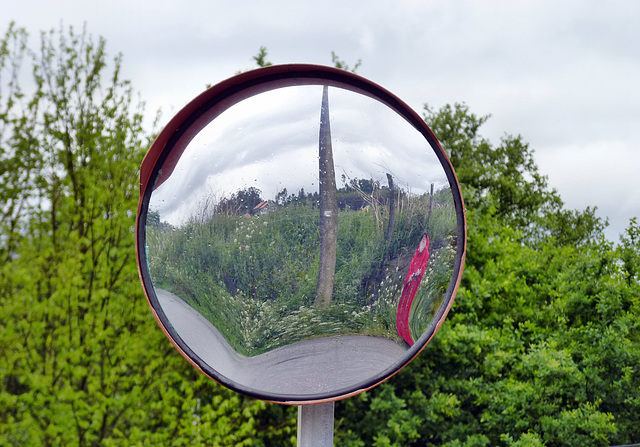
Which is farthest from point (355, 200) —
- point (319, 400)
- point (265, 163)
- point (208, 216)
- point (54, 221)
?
point (54, 221)

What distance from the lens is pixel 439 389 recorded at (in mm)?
4816

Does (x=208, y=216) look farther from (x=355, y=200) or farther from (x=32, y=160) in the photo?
(x=32, y=160)

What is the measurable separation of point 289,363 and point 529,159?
15.7m

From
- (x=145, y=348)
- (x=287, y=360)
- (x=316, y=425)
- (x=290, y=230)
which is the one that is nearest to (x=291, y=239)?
(x=290, y=230)

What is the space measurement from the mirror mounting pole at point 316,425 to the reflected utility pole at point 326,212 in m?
0.32

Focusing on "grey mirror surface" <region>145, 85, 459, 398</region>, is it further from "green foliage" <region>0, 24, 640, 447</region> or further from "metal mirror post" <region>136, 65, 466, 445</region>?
"green foliage" <region>0, 24, 640, 447</region>

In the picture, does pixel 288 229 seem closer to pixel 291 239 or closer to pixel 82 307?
pixel 291 239

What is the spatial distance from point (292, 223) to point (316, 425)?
1.87ft

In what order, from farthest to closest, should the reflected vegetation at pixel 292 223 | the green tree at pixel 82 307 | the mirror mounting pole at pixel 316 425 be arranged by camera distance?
the green tree at pixel 82 307, the mirror mounting pole at pixel 316 425, the reflected vegetation at pixel 292 223

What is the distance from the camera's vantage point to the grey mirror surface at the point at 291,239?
155 cm

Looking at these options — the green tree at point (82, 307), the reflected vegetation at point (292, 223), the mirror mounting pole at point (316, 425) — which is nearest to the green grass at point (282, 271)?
the reflected vegetation at point (292, 223)

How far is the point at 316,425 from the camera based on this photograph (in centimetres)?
166

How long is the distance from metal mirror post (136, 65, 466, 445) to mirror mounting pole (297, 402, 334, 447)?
0.31 feet

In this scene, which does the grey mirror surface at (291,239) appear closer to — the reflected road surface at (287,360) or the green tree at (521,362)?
the reflected road surface at (287,360)
